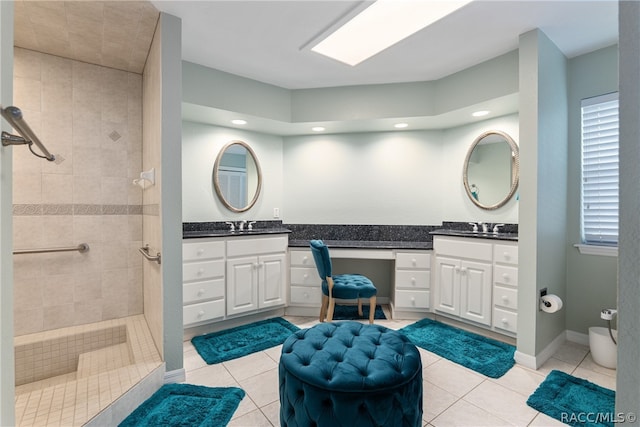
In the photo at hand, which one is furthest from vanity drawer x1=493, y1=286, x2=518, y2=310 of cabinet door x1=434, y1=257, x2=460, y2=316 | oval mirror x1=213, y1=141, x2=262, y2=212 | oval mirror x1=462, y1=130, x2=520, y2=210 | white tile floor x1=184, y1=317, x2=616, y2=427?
oval mirror x1=213, y1=141, x2=262, y2=212

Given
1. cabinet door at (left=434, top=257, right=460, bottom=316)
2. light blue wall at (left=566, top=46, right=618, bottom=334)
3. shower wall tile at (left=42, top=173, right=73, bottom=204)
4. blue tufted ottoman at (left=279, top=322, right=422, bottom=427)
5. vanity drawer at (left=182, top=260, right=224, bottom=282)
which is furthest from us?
cabinet door at (left=434, top=257, right=460, bottom=316)

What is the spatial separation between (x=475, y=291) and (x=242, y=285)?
2246 mm

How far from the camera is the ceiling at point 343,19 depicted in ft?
6.17

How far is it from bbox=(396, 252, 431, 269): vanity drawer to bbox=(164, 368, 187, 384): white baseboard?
2160 millimetres

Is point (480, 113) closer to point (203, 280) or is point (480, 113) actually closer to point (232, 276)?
point (232, 276)

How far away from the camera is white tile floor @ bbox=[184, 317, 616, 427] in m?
1.61

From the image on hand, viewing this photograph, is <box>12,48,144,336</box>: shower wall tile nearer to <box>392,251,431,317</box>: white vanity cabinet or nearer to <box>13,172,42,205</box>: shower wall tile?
<box>13,172,42,205</box>: shower wall tile

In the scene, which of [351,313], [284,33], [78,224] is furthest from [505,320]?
[78,224]

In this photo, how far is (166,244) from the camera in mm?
1891

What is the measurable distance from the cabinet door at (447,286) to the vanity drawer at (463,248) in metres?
0.08

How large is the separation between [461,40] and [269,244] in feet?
8.23

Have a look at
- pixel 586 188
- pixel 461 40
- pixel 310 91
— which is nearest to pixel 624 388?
pixel 461 40

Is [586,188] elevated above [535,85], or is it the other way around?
[535,85]

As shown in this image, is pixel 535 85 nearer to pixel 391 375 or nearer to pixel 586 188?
pixel 586 188
